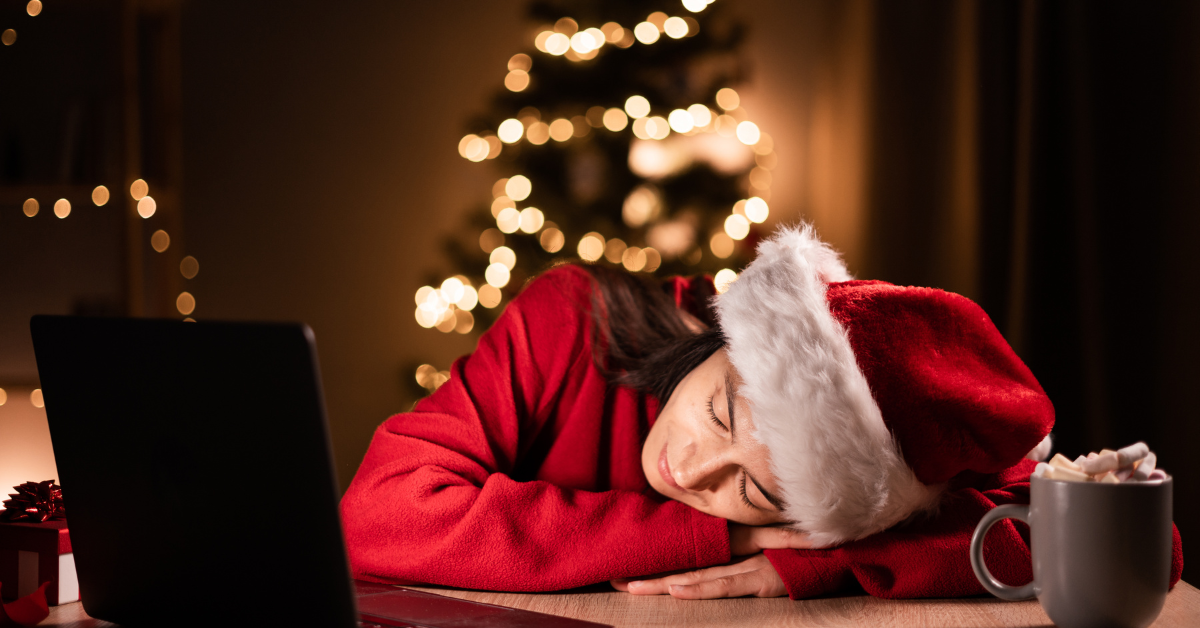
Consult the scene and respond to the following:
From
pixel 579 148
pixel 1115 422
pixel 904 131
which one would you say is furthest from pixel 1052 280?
pixel 579 148

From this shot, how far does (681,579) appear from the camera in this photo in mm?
885

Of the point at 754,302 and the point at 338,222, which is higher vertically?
the point at 338,222

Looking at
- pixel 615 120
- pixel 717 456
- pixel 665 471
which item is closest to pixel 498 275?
pixel 615 120

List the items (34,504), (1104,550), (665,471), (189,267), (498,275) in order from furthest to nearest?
(189,267) < (498,275) < (665,471) < (34,504) < (1104,550)

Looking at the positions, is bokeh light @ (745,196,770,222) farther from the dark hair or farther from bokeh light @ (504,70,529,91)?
the dark hair

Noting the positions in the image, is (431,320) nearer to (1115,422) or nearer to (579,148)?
(579,148)

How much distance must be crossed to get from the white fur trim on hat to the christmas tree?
5.63ft

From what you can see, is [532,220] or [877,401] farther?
[532,220]

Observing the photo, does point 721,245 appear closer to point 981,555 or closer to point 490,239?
point 490,239

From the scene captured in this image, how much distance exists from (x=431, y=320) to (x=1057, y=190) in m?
2.05

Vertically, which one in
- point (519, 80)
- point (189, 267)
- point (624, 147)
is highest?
point (519, 80)

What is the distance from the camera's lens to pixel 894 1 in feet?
9.49

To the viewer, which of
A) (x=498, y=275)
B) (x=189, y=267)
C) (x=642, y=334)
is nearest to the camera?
(x=642, y=334)

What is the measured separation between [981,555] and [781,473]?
202 millimetres
